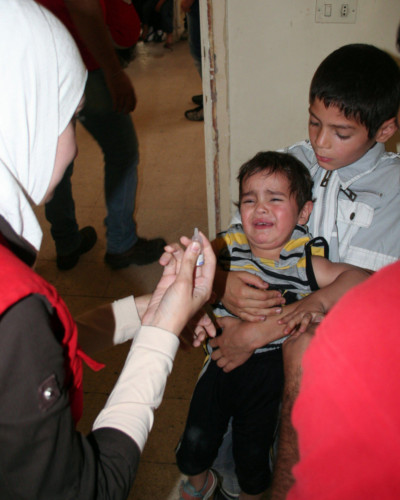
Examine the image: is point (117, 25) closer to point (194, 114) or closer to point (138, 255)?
point (138, 255)

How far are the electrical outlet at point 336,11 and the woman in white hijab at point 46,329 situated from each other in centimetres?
122

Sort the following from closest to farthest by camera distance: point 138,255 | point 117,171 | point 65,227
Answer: point 117,171, point 65,227, point 138,255

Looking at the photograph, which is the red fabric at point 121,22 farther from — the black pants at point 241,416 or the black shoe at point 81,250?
the black pants at point 241,416

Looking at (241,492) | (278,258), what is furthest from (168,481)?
(278,258)

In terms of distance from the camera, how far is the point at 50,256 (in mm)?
2955

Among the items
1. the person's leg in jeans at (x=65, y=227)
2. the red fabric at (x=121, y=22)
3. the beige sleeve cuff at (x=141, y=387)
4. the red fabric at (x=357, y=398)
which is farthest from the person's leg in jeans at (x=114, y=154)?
the red fabric at (x=357, y=398)

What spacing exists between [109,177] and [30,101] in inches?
67.5

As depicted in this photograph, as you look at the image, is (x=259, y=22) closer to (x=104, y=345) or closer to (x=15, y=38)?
(x=15, y=38)

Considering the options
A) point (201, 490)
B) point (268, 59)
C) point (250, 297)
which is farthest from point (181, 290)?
point (268, 59)

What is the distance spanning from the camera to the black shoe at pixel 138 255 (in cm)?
282

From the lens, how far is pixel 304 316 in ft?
4.04

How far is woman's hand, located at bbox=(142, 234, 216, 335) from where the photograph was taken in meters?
1.01

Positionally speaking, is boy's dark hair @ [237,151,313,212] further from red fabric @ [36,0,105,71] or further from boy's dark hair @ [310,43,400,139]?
red fabric @ [36,0,105,71]

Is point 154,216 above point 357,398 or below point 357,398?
below
